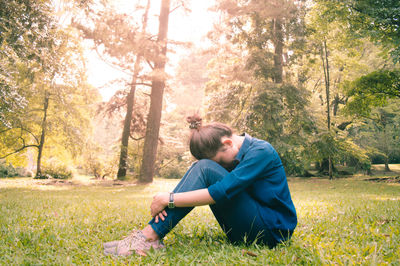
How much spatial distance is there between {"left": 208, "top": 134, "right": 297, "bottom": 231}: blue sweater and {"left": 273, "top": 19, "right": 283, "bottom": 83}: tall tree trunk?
1190 centimetres

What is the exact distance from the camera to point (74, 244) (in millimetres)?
2457

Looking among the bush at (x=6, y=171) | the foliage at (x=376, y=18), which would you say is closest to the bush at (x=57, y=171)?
the bush at (x=6, y=171)

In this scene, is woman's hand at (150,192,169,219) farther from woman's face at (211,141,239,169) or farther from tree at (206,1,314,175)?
tree at (206,1,314,175)

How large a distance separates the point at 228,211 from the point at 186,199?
1.16 ft

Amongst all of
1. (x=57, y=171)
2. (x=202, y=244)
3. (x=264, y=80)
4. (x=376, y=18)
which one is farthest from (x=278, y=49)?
(x=57, y=171)

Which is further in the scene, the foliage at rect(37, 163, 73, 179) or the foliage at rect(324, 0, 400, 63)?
the foliage at rect(37, 163, 73, 179)

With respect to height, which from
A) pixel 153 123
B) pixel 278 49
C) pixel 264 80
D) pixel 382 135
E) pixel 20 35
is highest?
pixel 278 49

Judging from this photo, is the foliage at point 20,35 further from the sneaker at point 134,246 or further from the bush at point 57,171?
the bush at point 57,171

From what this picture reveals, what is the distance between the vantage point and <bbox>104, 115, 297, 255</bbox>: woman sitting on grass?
2076mm

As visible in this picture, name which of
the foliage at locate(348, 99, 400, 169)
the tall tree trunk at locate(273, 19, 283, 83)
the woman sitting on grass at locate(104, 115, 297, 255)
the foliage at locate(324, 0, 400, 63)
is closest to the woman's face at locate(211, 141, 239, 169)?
the woman sitting on grass at locate(104, 115, 297, 255)

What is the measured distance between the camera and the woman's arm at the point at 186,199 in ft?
6.79

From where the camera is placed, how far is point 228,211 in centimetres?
220

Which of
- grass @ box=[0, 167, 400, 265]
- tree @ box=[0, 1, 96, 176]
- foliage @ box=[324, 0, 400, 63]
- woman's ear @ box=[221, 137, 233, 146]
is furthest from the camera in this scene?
tree @ box=[0, 1, 96, 176]

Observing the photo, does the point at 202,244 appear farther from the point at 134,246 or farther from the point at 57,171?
the point at 57,171
